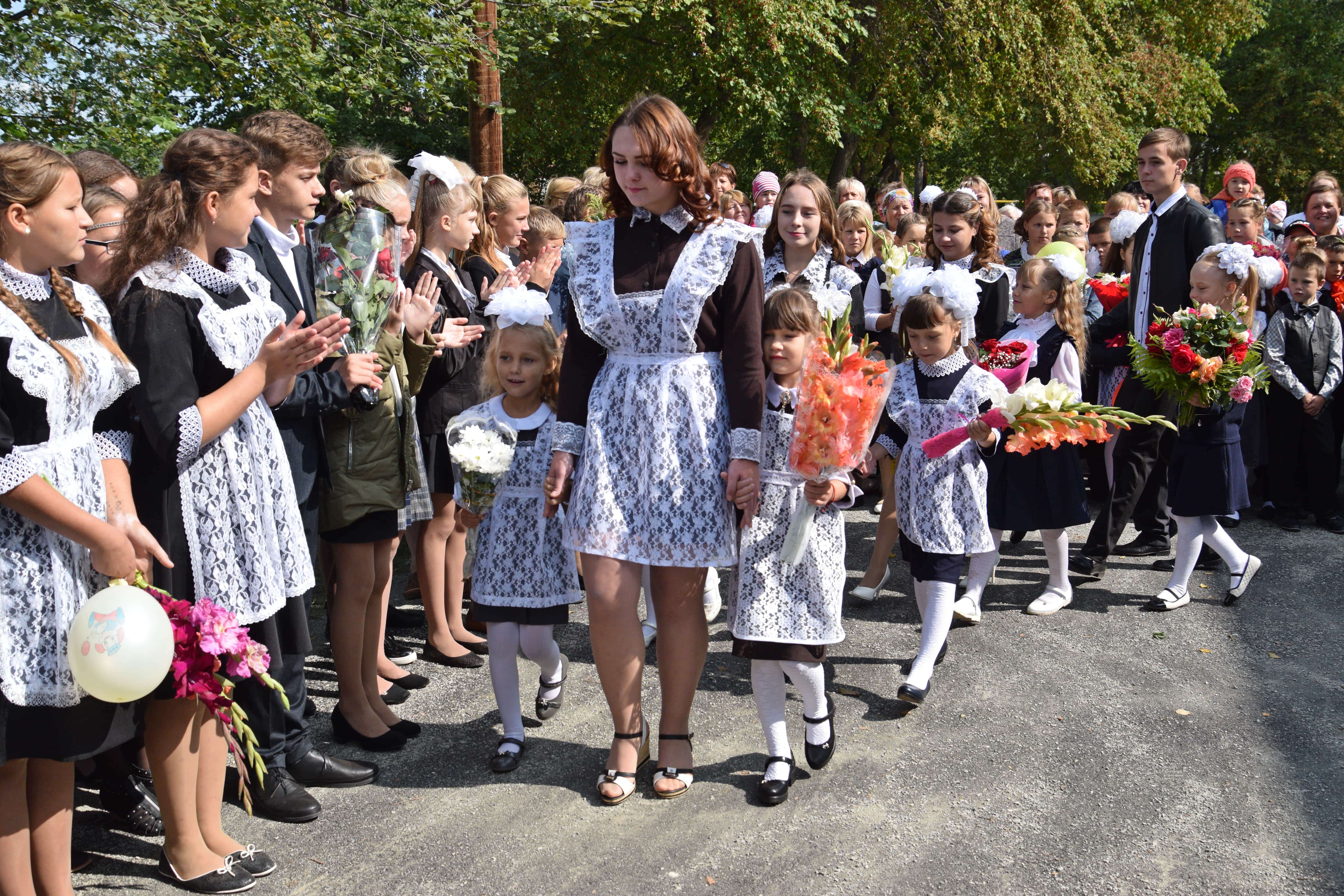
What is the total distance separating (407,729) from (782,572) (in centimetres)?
170

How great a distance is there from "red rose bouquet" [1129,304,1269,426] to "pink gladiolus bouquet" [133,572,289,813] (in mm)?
5043

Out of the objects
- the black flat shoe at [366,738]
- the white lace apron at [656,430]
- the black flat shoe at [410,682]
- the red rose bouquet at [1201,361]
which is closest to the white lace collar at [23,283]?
the white lace apron at [656,430]

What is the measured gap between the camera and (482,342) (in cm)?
540

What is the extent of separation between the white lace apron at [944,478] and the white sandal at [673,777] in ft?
5.13

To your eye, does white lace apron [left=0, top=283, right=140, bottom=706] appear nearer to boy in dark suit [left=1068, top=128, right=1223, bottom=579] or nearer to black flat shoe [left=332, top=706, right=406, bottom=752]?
black flat shoe [left=332, top=706, right=406, bottom=752]

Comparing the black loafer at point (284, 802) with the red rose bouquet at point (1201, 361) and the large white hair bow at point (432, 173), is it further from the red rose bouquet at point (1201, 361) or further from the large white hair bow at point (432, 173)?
the red rose bouquet at point (1201, 361)

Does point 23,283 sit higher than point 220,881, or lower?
higher

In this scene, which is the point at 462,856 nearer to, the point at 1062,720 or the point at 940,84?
the point at 1062,720

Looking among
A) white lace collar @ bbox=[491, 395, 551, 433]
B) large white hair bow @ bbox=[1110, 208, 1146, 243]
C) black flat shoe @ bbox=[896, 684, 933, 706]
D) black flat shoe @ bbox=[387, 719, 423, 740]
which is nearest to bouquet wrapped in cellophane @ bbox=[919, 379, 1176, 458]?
black flat shoe @ bbox=[896, 684, 933, 706]

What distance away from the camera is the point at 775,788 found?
3.87 metres

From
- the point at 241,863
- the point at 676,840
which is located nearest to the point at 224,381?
the point at 241,863

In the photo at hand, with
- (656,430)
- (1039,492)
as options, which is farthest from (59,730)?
(1039,492)

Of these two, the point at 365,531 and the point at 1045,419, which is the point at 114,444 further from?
the point at 1045,419

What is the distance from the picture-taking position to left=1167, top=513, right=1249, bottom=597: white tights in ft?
20.0
